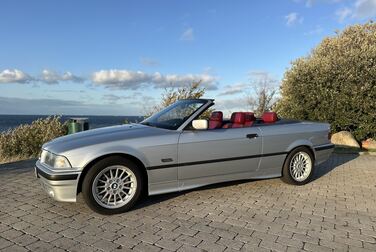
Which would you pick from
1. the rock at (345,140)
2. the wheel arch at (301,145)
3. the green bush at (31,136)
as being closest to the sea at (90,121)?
the green bush at (31,136)

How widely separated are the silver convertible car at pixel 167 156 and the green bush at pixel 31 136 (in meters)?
8.80

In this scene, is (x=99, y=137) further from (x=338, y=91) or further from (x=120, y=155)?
(x=338, y=91)

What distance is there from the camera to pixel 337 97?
13.1m

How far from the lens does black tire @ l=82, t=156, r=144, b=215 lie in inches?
176

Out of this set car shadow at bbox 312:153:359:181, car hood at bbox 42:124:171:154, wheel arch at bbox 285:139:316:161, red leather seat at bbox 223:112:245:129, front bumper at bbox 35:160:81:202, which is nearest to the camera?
front bumper at bbox 35:160:81:202

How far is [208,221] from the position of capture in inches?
173

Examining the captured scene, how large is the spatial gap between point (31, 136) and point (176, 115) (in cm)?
992

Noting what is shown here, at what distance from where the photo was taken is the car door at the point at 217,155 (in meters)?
5.06

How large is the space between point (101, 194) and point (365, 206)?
376cm

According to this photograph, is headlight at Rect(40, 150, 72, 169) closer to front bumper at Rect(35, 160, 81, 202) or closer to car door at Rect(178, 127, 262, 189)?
front bumper at Rect(35, 160, 81, 202)

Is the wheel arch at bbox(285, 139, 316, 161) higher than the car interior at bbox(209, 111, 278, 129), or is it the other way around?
the car interior at bbox(209, 111, 278, 129)

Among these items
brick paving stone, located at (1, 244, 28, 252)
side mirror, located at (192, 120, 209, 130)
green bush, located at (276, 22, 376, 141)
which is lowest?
brick paving stone, located at (1, 244, 28, 252)

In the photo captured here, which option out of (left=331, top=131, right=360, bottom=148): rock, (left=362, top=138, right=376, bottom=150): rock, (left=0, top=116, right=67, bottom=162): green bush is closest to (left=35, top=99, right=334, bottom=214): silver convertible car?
(left=331, top=131, right=360, bottom=148): rock

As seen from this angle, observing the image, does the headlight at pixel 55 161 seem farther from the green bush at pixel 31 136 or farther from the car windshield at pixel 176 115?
the green bush at pixel 31 136
